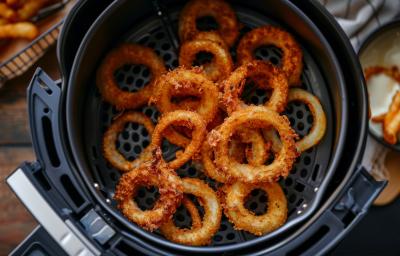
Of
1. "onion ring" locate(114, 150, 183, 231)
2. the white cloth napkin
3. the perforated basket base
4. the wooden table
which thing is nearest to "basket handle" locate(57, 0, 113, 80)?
the perforated basket base

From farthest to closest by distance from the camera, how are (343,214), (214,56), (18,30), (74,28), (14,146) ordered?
(14,146)
(18,30)
(214,56)
(74,28)
(343,214)

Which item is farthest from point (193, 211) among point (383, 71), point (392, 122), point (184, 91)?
point (383, 71)

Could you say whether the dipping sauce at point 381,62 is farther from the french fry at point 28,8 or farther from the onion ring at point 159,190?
the french fry at point 28,8

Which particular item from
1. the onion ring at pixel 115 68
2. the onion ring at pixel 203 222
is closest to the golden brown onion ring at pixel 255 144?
the onion ring at pixel 203 222

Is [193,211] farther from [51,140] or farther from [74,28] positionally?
[74,28]

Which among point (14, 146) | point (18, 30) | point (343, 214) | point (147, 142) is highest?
point (18, 30)

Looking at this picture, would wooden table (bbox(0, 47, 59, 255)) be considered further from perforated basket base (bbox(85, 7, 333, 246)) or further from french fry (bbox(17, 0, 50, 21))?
perforated basket base (bbox(85, 7, 333, 246))

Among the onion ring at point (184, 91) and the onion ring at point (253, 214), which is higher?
the onion ring at point (184, 91)
